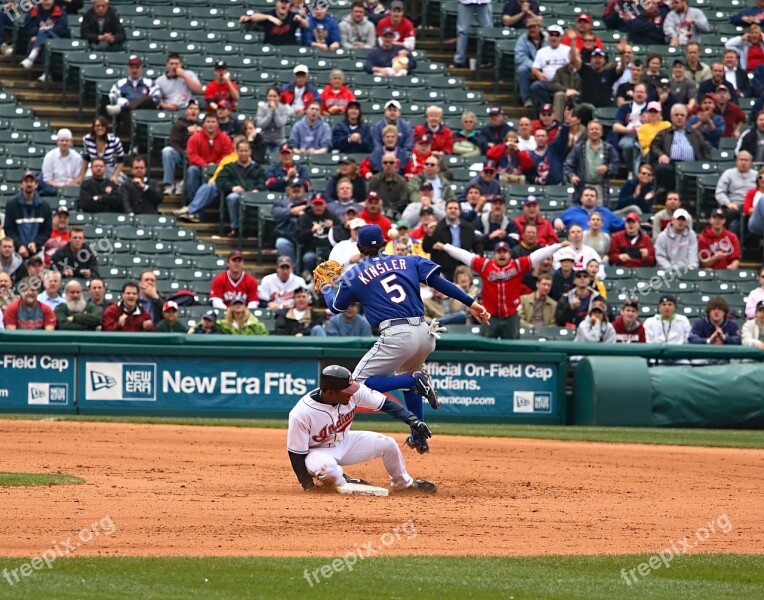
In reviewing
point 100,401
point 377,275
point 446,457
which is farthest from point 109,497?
point 100,401

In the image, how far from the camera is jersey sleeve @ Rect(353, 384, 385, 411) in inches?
454

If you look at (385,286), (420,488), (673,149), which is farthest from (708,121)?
(420,488)

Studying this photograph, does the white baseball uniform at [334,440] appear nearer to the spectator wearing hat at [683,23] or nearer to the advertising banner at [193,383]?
the advertising banner at [193,383]

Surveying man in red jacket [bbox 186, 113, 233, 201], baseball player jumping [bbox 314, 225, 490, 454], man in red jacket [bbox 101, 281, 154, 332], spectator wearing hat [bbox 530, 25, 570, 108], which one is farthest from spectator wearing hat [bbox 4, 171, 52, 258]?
spectator wearing hat [bbox 530, 25, 570, 108]

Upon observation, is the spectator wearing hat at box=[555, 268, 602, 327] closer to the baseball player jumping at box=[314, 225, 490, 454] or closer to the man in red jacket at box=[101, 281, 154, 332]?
the man in red jacket at box=[101, 281, 154, 332]

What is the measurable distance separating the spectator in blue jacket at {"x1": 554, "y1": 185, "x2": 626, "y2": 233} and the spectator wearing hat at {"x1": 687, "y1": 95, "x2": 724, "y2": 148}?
124 inches

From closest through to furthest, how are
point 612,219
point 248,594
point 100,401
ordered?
point 248,594 → point 100,401 → point 612,219

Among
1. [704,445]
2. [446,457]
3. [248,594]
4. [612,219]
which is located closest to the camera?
[248,594]

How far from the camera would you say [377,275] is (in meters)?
12.1

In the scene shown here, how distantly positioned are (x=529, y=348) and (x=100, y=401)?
5.77 metres

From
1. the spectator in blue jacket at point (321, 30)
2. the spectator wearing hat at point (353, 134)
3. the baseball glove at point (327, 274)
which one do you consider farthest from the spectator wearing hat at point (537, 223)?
the baseball glove at point (327, 274)

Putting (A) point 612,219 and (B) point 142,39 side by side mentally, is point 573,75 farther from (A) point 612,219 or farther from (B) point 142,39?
(B) point 142,39

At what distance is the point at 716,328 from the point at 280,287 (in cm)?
621

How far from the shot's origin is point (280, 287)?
2039 cm
